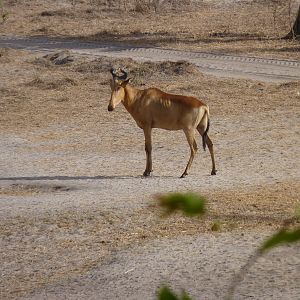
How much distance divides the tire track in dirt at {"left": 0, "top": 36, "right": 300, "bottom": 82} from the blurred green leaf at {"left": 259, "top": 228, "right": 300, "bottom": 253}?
63.1ft

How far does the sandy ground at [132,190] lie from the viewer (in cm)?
789

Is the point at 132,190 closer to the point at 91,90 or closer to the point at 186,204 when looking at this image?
the point at 91,90

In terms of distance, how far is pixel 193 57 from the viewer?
24656 millimetres

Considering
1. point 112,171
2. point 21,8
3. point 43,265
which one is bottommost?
point 21,8

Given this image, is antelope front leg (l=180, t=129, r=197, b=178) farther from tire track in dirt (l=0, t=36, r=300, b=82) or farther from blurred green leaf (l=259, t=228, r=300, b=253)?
blurred green leaf (l=259, t=228, r=300, b=253)

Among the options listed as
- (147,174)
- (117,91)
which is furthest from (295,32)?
(147,174)

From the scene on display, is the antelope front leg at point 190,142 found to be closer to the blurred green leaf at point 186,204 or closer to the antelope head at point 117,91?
the antelope head at point 117,91

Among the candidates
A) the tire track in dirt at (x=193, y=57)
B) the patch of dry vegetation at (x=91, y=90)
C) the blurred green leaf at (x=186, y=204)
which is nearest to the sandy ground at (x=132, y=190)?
the patch of dry vegetation at (x=91, y=90)

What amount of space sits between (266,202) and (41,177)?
12.0 ft

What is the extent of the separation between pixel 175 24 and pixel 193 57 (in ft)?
22.2

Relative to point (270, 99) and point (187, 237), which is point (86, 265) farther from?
point (270, 99)

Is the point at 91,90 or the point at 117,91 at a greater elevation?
the point at 117,91

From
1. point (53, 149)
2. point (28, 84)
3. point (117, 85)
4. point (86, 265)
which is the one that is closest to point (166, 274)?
point (86, 265)

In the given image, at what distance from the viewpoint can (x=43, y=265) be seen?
866cm
